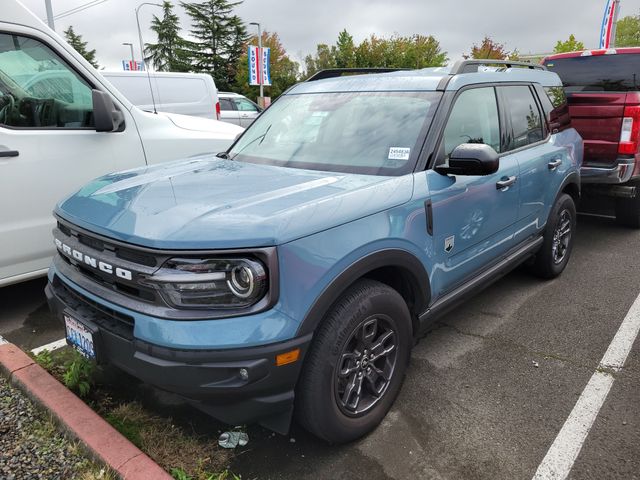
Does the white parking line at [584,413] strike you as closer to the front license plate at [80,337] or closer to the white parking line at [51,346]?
the front license plate at [80,337]

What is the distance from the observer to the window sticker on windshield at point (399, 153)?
277 centimetres

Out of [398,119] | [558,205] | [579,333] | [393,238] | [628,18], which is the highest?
[628,18]

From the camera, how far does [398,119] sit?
2.97 meters

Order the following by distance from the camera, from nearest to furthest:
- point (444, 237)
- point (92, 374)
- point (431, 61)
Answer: point (444, 237) → point (92, 374) → point (431, 61)

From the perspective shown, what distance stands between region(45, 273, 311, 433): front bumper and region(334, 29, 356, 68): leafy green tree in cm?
3517

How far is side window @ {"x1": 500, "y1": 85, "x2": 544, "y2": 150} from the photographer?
12.1 ft

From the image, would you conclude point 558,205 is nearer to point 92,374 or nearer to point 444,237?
point 444,237

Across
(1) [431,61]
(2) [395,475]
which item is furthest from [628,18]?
(2) [395,475]

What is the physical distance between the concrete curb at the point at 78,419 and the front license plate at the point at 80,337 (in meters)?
0.36

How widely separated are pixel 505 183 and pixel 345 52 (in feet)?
127

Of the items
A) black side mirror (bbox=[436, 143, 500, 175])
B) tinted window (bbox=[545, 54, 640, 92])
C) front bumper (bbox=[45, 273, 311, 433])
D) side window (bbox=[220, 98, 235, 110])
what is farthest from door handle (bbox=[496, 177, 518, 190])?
side window (bbox=[220, 98, 235, 110])

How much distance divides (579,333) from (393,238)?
209 cm

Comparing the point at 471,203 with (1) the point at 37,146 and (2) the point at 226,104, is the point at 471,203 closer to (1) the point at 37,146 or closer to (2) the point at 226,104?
(1) the point at 37,146

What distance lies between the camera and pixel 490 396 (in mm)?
2898
